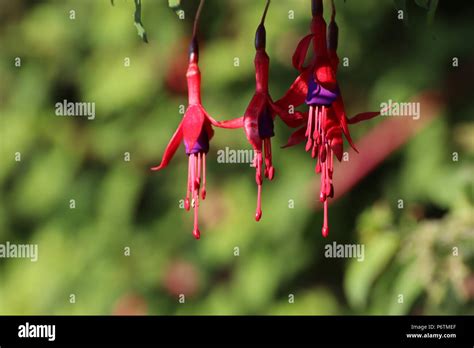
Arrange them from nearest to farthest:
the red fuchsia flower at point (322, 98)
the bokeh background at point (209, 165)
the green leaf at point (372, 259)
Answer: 1. the red fuchsia flower at point (322, 98)
2. the green leaf at point (372, 259)
3. the bokeh background at point (209, 165)

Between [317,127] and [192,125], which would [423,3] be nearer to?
[317,127]

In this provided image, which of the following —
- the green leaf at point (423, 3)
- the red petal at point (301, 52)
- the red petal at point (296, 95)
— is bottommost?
the red petal at point (296, 95)

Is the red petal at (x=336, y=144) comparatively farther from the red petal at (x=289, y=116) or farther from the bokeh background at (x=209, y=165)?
the bokeh background at (x=209, y=165)

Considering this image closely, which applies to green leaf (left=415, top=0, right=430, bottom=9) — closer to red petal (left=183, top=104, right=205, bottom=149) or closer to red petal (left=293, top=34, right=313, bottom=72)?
red petal (left=293, top=34, right=313, bottom=72)

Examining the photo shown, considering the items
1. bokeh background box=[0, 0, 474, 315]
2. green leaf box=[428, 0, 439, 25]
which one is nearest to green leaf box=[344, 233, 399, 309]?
bokeh background box=[0, 0, 474, 315]

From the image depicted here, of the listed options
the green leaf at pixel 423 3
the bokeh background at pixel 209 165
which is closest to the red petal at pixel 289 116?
the green leaf at pixel 423 3
